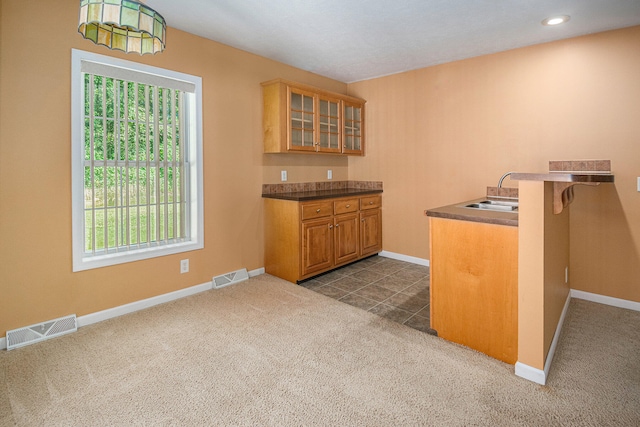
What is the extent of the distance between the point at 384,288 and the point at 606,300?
1.96 m

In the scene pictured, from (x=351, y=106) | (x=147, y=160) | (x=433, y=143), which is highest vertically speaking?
(x=351, y=106)

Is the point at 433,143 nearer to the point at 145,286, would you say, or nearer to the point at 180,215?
the point at 180,215

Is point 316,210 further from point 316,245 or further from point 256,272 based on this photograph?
point 256,272

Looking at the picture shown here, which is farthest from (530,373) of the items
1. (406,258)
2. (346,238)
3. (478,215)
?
(406,258)

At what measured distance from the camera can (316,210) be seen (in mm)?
3639

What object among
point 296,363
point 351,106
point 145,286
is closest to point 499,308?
point 296,363

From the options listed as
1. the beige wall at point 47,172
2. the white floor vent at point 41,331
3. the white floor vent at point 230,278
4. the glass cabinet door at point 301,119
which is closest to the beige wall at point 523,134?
the glass cabinet door at point 301,119

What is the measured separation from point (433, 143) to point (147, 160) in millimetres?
3083

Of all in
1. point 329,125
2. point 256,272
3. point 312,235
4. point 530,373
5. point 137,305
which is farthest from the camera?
point 329,125

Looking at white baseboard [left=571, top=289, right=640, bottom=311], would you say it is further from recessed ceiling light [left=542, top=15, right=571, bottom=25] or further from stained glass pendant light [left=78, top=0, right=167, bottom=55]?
stained glass pendant light [left=78, top=0, right=167, bottom=55]

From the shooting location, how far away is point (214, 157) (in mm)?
3352

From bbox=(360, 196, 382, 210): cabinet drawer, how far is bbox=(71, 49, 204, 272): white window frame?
194 cm

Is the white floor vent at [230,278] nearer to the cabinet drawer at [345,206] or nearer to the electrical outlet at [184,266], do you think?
the electrical outlet at [184,266]

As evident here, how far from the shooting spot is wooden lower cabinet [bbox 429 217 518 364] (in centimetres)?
201
